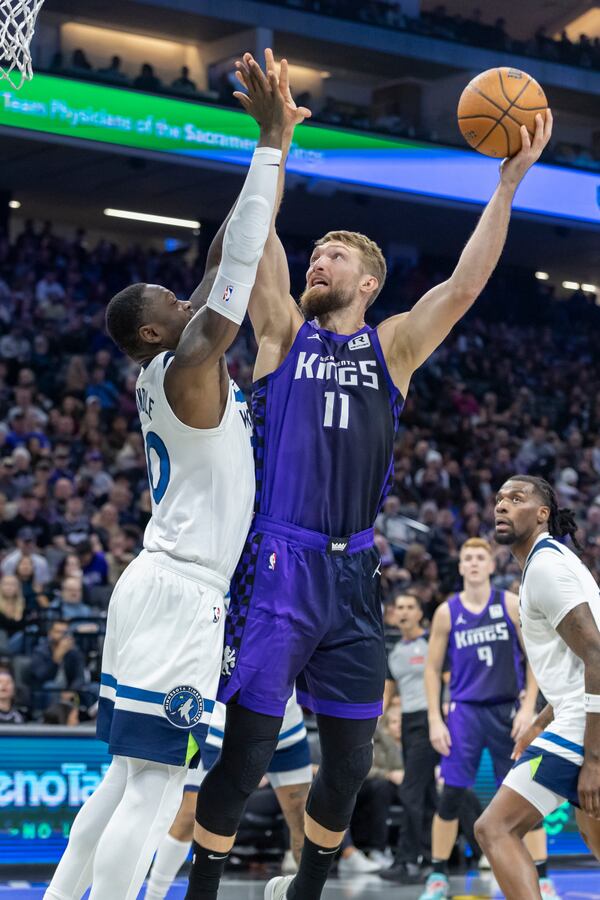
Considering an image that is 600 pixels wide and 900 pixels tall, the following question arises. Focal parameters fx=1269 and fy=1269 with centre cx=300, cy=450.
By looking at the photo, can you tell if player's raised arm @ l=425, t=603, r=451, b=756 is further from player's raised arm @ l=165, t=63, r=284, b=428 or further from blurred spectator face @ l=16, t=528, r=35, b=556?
player's raised arm @ l=165, t=63, r=284, b=428

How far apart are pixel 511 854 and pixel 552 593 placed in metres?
1.04

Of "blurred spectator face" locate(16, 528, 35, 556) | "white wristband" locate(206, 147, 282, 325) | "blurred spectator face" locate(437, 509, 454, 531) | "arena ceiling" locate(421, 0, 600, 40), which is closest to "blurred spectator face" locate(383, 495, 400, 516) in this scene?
"blurred spectator face" locate(437, 509, 454, 531)

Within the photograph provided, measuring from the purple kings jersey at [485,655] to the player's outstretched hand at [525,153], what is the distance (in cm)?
452

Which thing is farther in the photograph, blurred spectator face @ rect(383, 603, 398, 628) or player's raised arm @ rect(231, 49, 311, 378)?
blurred spectator face @ rect(383, 603, 398, 628)

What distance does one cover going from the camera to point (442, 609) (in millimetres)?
8664

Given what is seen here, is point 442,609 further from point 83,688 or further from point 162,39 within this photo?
point 162,39

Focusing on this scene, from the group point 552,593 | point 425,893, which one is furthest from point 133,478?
point 552,593

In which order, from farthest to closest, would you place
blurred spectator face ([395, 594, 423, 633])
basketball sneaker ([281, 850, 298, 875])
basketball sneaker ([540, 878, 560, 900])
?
blurred spectator face ([395, 594, 423, 633]), basketball sneaker ([281, 850, 298, 875]), basketball sneaker ([540, 878, 560, 900])

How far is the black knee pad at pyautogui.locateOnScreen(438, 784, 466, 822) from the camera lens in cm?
815

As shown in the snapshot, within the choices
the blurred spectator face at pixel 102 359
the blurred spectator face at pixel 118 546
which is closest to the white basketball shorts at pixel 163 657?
the blurred spectator face at pixel 118 546

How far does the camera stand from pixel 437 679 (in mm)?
8477

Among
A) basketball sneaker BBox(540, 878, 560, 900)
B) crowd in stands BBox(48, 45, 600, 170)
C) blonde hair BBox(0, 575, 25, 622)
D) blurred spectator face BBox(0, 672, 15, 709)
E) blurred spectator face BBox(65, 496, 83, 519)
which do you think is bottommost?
basketball sneaker BBox(540, 878, 560, 900)

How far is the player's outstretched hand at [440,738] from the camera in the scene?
27.0 feet

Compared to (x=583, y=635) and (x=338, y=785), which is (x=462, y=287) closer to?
(x=583, y=635)
